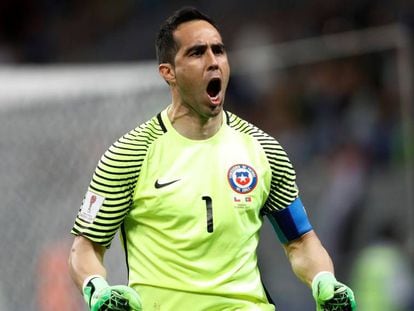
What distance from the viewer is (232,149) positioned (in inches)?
252

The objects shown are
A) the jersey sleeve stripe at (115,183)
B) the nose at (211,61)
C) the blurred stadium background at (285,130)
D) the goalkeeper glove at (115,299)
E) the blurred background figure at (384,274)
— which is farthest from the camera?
the blurred background figure at (384,274)

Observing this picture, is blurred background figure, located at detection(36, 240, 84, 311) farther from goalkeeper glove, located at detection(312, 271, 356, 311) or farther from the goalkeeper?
goalkeeper glove, located at detection(312, 271, 356, 311)

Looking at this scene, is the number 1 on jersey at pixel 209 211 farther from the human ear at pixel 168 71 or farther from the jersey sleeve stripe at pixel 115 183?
the human ear at pixel 168 71

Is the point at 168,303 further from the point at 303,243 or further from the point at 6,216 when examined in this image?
the point at 6,216

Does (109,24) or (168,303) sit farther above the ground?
Result: (109,24)

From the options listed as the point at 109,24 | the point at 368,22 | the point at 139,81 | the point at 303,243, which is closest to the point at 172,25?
the point at 303,243

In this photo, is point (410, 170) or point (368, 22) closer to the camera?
point (410, 170)

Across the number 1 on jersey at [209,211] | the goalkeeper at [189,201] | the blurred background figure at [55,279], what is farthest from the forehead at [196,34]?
the blurred background figure at [55,279]

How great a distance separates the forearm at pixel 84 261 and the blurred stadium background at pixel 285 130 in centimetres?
427

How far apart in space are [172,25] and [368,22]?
7.63 meters

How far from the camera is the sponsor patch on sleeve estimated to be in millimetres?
6191

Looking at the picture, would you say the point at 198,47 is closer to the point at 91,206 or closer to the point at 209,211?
the point at 209,211

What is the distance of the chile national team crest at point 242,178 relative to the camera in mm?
6281

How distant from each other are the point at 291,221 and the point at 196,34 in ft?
3.38
